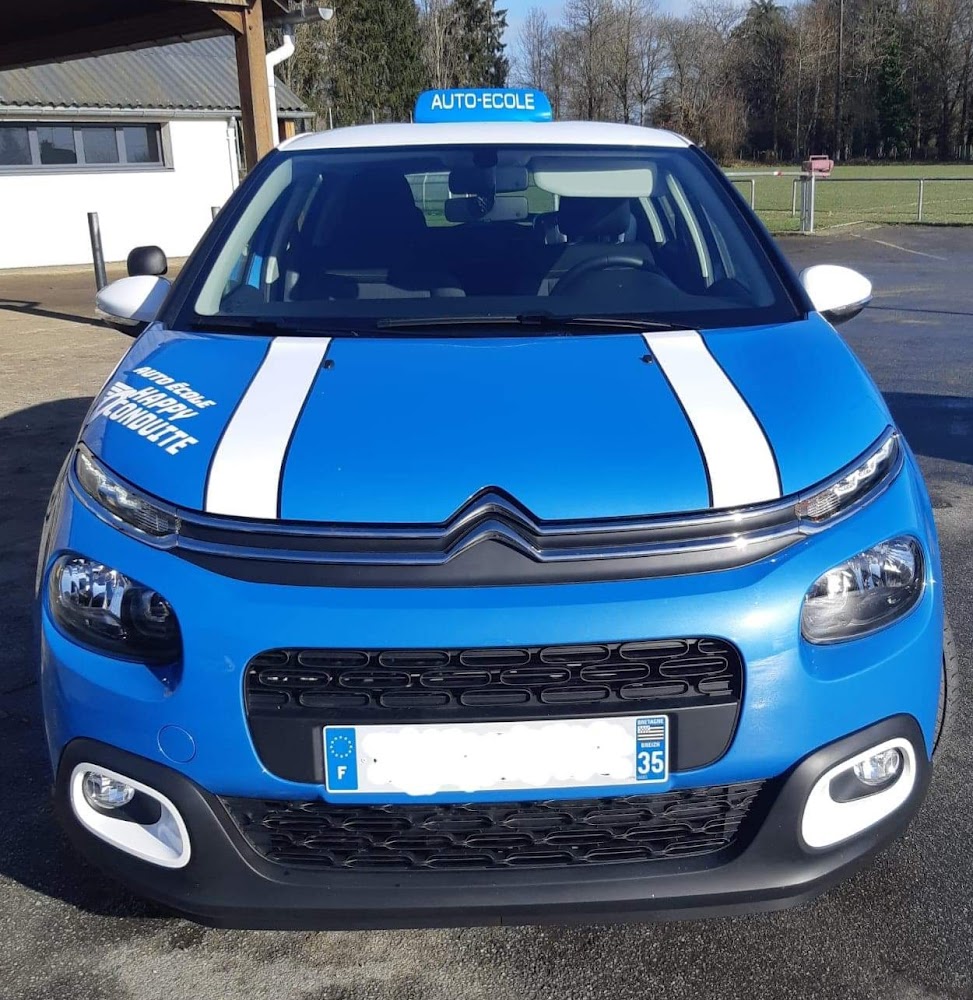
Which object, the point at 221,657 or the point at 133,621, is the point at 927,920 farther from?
the point at 133,621

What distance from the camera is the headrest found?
3.15 metres

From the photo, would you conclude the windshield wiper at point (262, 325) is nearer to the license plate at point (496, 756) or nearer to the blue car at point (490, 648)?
the blue car at point (490, 648)

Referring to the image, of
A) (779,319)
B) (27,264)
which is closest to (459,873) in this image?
(779,319)

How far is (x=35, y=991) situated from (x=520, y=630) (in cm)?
125

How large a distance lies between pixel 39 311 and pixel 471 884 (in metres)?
12.2

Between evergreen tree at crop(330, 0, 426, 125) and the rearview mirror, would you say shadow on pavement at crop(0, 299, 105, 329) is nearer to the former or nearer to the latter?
the rearview mirror

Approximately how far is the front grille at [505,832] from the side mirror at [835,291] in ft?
4.74

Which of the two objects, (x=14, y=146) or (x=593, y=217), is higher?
(x=14, y=146)

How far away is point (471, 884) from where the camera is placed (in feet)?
6.02

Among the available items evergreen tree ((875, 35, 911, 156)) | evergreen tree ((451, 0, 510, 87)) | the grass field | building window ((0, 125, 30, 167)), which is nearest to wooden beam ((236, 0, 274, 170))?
building window ((0, 125, 30, 167))

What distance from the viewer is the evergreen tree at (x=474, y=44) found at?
54.7 m

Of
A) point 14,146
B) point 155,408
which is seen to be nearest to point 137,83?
point 14,146

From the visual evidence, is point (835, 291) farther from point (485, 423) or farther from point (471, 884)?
point (471, 884)

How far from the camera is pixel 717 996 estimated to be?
2.09 metres
